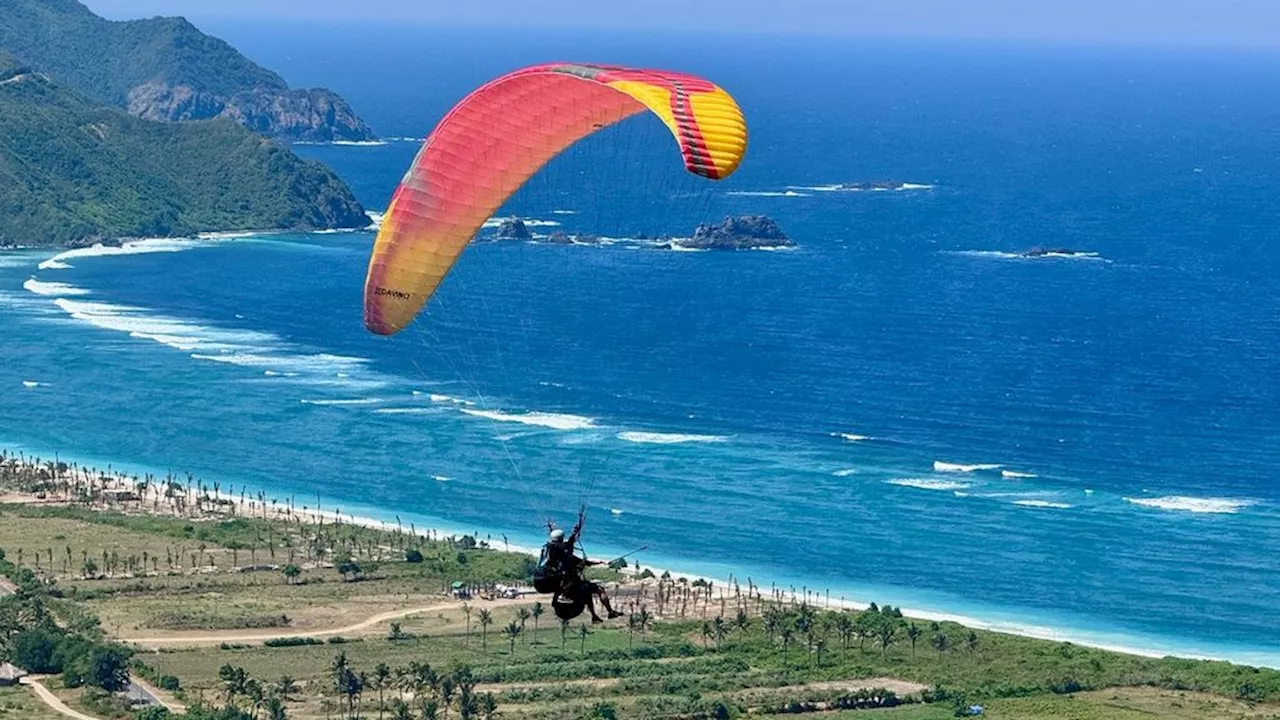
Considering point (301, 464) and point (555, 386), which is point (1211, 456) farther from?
point (301, 464)

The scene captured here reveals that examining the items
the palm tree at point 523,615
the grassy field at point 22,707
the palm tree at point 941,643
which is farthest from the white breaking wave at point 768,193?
the grassy field at point 22,707

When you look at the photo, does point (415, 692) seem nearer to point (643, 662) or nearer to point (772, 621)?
point (643, 662)

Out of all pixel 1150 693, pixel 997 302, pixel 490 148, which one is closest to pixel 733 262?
pixel 997 302

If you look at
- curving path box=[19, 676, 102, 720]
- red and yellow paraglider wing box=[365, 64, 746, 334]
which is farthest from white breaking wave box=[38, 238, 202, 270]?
red and yellow paraglider wing box=[365, 64, 746, 334]

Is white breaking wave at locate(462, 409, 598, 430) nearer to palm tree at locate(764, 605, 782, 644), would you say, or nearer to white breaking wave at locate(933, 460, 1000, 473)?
white breaking wave at locate(933, 460, 1000, 473)

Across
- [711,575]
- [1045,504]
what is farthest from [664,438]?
[711,575]
